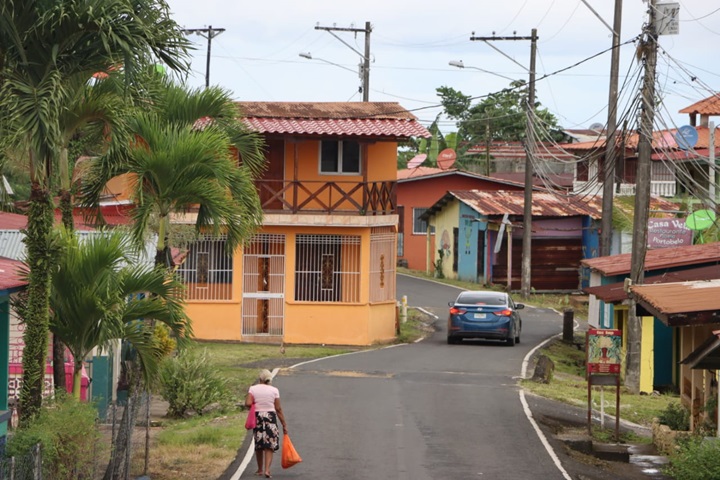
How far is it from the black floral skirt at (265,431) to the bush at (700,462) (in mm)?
5217

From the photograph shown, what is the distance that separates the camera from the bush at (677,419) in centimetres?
1881

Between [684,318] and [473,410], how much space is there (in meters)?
5.47

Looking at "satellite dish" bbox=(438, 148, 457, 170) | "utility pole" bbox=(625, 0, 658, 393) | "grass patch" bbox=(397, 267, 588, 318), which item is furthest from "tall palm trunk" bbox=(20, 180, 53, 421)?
"satellite dish" bbox=(438, 148, 457, 170)

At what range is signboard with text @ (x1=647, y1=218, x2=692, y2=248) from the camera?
32469 mm

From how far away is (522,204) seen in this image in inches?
1859

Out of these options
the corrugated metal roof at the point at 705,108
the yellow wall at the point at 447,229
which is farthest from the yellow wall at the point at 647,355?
the corrugated metal roof at the point at 705,108

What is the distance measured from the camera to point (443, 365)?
87.5 feet

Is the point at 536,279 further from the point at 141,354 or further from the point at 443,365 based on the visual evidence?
the point at 141,354

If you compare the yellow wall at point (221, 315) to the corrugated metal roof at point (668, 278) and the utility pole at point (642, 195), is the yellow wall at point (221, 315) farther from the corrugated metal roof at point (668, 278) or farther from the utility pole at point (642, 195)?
the utility pole at point (642, 195)

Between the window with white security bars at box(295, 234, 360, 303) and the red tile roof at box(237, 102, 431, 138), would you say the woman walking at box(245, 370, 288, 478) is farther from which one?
the window with white security bars at box(295, 234, 360, 303)

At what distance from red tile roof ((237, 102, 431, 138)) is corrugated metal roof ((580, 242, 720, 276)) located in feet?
19.9

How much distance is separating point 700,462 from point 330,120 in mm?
19017

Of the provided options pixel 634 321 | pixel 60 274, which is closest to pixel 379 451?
pixel 60 274

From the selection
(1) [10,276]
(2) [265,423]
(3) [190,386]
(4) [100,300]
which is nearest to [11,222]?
(3) [190,386]
